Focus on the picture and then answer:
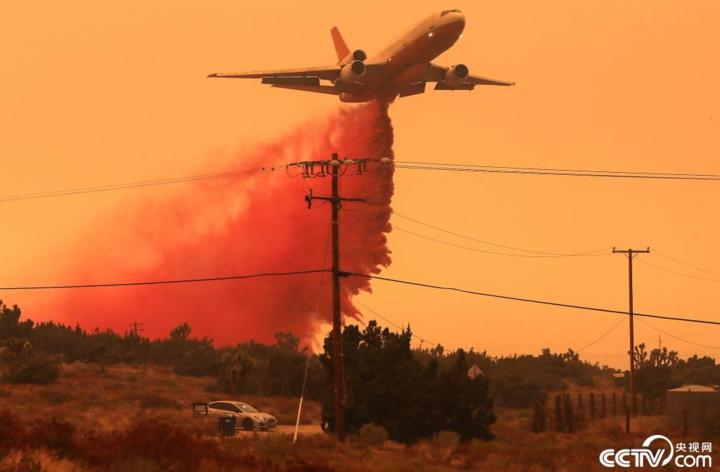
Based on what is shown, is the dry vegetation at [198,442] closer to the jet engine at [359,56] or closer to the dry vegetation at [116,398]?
the dry vegetation at [116,398]

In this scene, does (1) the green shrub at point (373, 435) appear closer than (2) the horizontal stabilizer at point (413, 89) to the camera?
Yes

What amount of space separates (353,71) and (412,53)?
390 cm

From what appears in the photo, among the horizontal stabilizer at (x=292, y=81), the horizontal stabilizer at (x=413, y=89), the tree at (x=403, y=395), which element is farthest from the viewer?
the horizontal stabilizer at (x=413, y=89)

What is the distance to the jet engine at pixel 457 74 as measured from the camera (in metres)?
75.1

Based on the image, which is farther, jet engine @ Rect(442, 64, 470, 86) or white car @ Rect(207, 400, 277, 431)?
jet engine @ Rect(442, 64, 470, 86)

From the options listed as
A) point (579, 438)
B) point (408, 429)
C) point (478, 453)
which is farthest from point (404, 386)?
point (579, 438)

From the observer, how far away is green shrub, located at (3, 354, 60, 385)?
7994cm

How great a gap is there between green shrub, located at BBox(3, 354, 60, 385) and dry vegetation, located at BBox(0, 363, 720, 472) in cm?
175

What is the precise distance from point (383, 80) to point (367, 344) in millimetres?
21123

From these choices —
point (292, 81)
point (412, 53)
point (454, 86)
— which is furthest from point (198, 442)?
point (454, 86)

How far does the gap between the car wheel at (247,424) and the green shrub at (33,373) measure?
26.1 m

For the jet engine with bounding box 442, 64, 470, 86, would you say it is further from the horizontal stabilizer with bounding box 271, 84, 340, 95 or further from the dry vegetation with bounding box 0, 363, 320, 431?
the dry vegetation with bounding box 0, 363, 320, 431
